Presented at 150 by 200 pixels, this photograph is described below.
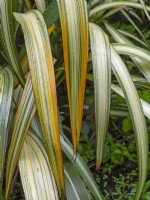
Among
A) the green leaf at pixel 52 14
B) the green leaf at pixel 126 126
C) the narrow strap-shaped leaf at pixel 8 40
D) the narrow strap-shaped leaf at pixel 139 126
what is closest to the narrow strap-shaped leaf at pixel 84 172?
the narrow strap-shaped leaf at pixel 139 126

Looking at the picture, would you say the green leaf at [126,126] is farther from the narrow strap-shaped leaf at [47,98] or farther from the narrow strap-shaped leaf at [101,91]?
the narrow strap-shaped leaf at [47,98]

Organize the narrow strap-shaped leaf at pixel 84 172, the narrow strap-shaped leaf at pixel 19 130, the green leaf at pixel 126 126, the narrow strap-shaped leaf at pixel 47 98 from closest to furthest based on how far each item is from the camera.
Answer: the narrow strap-shaped leaf at pixel 47 98
the narrow strap-shaped leaf at pixel 19 130
the narrow strap-shaped leaf at pixel 84 172
the green leaf at pixel 126 126

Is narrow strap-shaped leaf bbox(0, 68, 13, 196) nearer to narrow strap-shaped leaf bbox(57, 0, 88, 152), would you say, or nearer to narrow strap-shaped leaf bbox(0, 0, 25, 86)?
narrow strap-shaped leaf bbox(0, 0, 25, 86)

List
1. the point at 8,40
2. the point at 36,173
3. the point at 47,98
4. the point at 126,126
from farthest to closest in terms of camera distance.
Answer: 1. the point at 126,126
2. the point at 8,40
3. the point at 36,173
4. the point at 47,98

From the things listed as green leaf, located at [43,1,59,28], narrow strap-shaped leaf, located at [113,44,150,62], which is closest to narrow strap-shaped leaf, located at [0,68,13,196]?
green leaf, located at [43,1,59,28]

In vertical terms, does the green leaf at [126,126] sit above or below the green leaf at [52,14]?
below

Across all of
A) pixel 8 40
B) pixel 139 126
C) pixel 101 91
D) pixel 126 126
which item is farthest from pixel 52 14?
pixel 126 126

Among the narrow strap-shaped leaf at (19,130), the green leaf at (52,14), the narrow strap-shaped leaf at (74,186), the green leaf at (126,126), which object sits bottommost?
the narrow strap-shaped leaf at (74,186)

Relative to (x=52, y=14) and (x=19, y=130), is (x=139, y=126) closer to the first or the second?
(x=19, y=130)
